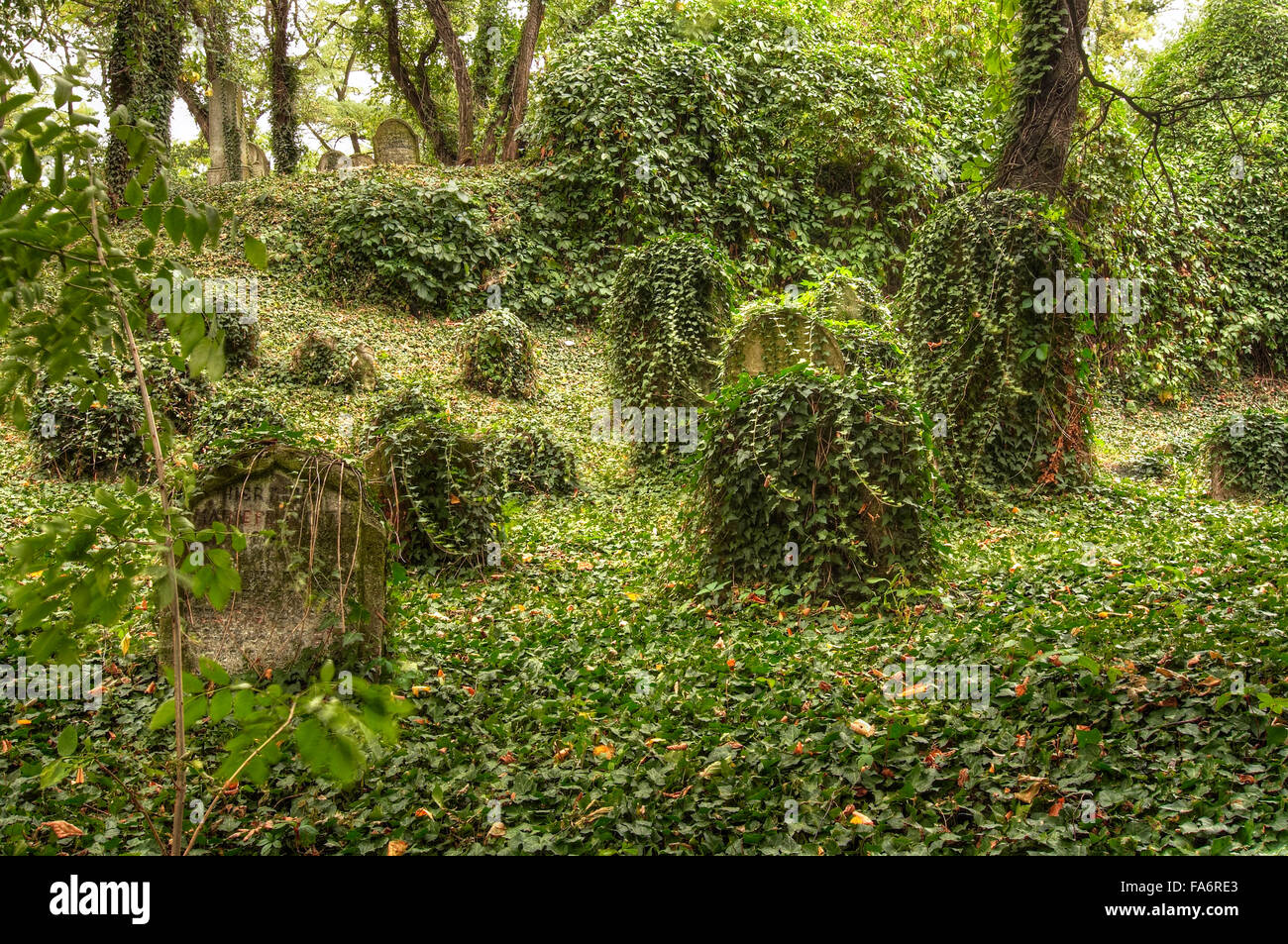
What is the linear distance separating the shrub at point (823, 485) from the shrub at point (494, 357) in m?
6.54

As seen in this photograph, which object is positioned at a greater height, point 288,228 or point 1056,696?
point 288,228

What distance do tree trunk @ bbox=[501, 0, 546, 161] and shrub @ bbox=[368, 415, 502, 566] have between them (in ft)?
39.2

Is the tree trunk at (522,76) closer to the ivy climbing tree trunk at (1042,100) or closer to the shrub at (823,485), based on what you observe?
the ivy climbing tree trunk at (1042,100)

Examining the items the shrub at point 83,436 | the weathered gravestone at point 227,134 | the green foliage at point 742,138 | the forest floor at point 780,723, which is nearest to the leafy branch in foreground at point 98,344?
the forest floor at point 780,723

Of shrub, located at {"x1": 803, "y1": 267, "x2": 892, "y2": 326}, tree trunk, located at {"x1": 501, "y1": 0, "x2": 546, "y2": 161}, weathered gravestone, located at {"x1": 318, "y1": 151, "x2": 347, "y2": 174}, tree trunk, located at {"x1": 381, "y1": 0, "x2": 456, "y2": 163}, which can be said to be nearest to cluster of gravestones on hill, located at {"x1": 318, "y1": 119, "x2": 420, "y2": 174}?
weathered gravestone, located at {"x1": 318, "y1": 151, "x2": 347, "y2": 174}

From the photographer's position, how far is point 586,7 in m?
19.7

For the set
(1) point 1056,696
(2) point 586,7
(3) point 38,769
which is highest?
(2) point 586,7

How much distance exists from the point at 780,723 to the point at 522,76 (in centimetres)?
1688

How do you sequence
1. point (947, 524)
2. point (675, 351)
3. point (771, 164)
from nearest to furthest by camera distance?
1. point (947, 524)
2. point (675, 351)
3. point (771, 164)

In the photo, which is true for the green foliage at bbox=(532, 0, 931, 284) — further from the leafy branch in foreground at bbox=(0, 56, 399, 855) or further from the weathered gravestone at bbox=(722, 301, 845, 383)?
the leafy branch in foreground at bbox=(0, 56, 399, 855)

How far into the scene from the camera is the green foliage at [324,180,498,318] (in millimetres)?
13508

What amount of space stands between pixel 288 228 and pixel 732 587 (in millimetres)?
11814
